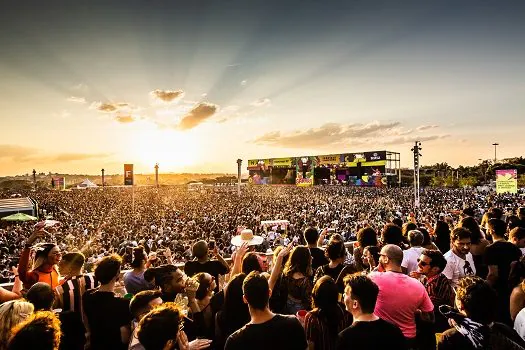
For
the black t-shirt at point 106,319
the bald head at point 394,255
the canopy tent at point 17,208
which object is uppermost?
the bald head at point 394,255

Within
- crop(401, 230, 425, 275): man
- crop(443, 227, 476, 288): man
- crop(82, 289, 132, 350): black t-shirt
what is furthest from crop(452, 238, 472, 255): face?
crop(82, 289, 132, 350): black t-shirt

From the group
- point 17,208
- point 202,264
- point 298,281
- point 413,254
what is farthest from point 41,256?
point 17,208

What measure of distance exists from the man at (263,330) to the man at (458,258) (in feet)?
8.20

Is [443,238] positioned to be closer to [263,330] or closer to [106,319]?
[263,330]

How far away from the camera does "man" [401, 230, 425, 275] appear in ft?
13.3

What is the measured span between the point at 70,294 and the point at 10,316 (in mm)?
1327

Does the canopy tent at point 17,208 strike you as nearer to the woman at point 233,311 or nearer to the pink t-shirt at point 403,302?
the woman at point 233,311

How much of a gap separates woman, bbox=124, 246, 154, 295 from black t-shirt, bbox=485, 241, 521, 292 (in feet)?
13.5

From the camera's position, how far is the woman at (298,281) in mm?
3295

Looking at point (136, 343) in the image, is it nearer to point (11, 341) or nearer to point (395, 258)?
point (11, 341)

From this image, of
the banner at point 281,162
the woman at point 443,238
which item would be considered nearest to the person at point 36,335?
the woman at point 443,238

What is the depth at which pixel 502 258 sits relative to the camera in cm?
375

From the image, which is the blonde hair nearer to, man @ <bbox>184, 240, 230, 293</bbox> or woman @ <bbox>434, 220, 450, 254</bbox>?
man @ <bbox>184, 240, 230, 293</bbox>

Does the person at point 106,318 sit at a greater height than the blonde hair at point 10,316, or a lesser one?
lesser
